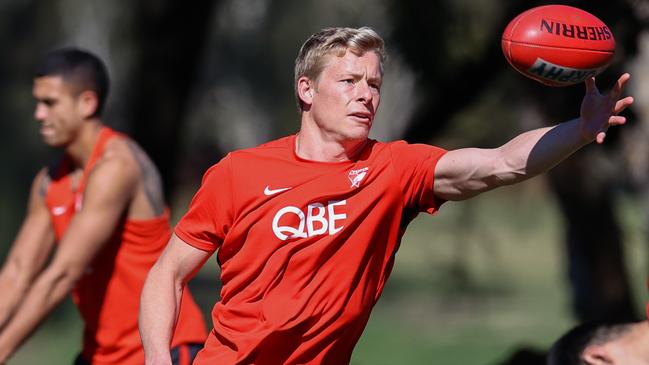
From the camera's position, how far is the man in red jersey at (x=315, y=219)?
179 inches

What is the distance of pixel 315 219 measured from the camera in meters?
4.57

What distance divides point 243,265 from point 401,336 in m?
10.6

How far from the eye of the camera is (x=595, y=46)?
4234 millimetres

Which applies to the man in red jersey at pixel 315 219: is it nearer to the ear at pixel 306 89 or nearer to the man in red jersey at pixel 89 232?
the ear at pixel 306 89

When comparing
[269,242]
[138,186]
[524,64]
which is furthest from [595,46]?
[138,186]

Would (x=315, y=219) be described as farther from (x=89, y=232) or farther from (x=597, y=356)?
(x=89, y=232)

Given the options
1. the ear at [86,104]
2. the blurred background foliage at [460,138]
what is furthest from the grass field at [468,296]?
the ear at [86,104]

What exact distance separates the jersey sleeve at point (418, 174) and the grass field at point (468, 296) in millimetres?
4249

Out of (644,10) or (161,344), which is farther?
(644,10)

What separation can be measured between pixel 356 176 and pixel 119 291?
1.89 meters

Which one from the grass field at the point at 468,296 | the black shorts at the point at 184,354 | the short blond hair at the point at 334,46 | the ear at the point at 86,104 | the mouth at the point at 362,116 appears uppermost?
the short blond hair at the point at 334,46

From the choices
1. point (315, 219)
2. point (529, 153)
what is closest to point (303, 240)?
point (315, 219)

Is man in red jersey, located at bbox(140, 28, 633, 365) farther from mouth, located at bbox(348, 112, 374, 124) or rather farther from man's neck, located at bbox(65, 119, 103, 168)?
man's neck, located at bbox(65, 119, 103, 168)

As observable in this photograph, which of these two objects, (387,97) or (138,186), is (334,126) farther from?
(387,97)
